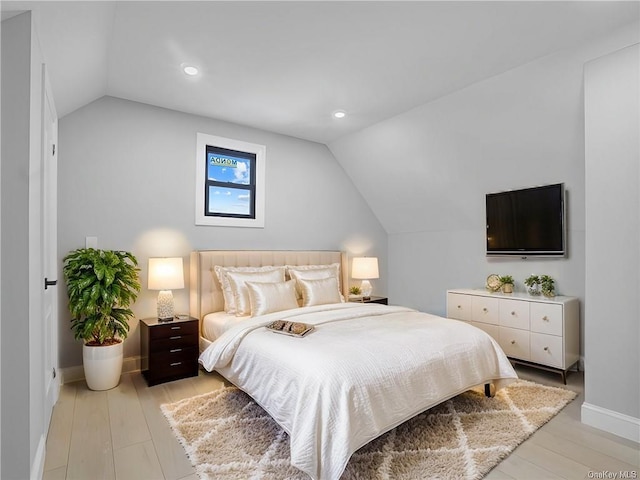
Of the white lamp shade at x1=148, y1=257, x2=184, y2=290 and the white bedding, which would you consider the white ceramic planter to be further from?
the white bedding

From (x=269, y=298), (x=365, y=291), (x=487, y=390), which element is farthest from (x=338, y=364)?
(x=365, y=291)

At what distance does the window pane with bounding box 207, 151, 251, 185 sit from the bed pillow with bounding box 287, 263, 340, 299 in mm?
1201

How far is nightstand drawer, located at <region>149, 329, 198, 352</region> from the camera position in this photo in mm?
3201

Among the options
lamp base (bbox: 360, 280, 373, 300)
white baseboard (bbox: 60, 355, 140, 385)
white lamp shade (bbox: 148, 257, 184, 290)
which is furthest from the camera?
lamp base (bbox: 360, 280, 373, 300)

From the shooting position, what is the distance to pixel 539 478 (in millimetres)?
1927

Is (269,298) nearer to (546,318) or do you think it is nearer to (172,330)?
(172,330)

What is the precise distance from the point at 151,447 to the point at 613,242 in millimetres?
3237

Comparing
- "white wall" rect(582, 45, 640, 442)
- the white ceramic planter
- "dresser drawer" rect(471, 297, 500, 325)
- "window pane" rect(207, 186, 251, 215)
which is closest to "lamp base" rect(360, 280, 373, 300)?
"dresser drawer" rect(471, 297, 500, 325)

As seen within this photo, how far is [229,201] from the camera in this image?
13.8 ft

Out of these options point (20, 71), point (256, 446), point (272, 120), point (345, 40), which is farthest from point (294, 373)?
point (272, 120)

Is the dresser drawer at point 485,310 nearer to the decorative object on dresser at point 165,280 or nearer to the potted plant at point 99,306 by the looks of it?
the decorative object on dresser at point 165,280

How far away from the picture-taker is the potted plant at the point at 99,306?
9.50 feet

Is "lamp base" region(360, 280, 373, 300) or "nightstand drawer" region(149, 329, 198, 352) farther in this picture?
"lamp base" region(360, 280, 373, 300)

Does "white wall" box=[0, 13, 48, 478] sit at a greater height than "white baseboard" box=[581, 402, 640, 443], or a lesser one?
greater
